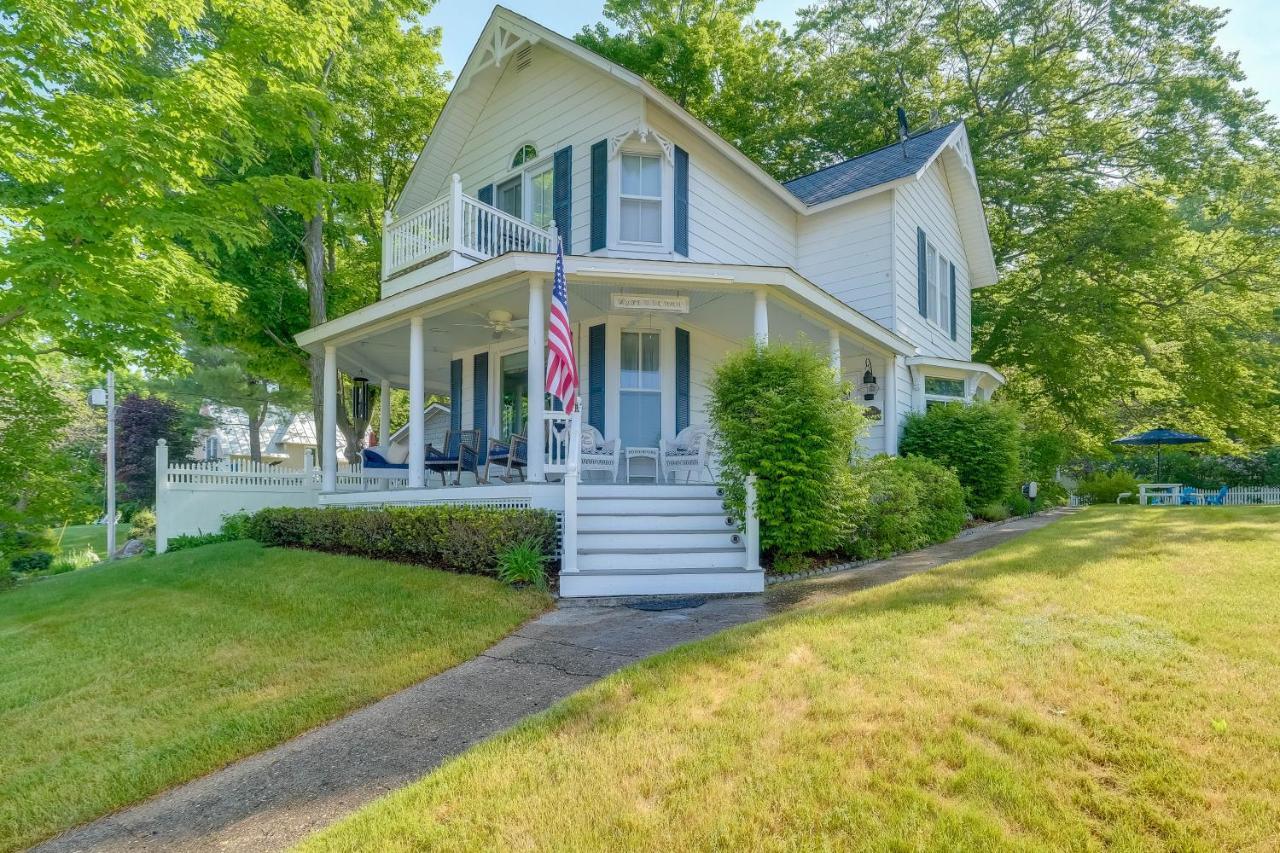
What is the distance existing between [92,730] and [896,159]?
15.0m

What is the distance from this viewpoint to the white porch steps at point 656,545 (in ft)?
22.5

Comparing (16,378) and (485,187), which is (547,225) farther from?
(16,378)

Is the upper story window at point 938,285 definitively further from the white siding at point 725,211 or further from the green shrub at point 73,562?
the green shrub at point 73,562

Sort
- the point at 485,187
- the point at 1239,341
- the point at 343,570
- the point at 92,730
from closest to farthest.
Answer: the point at 92,730 → the point at 343,570 → the point at 485,187 → the point at 1239,341

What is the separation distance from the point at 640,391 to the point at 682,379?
75 cm

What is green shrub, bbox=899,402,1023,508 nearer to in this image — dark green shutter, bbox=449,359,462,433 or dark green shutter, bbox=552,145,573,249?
dark green shutter, bbox=552,145,573,249

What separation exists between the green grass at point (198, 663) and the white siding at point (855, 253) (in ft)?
30.7

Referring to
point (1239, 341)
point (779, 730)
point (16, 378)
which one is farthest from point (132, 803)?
point (1239, 341)

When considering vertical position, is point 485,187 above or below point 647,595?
above

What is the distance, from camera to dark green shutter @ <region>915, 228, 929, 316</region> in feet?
45.7

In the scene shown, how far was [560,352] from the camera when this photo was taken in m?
7.47

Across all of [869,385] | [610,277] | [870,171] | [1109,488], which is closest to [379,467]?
[610,277]

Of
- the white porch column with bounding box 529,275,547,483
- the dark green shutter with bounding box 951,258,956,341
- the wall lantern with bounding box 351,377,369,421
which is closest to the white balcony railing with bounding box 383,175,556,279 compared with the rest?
the white porch column with bounding box 529,275,547,483

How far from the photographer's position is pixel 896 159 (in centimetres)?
1387
